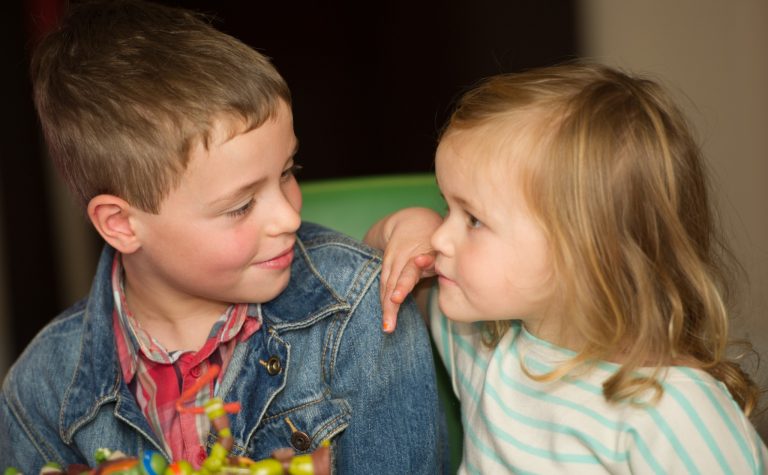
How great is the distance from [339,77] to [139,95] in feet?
4.45

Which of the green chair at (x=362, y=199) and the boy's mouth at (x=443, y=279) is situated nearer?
the boy's mouth at (x=443, y=279)

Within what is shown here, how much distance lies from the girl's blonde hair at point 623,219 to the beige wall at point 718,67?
1020mm

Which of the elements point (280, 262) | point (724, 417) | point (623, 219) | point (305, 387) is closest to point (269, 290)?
point (280, 262)

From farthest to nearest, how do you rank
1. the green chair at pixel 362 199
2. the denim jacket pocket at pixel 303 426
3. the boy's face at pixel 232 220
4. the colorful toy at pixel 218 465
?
the green chair at pixel 362 199 < the denim jacket pocket at pixel 303 426 < the boy's face at pixel 232 220 < the colorful toy at pixel 218 465

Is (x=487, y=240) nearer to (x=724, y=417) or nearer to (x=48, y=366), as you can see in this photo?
(x=724, y=417)

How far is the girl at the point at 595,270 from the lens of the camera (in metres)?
0.97

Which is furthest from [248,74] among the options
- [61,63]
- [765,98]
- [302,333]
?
[765,98]

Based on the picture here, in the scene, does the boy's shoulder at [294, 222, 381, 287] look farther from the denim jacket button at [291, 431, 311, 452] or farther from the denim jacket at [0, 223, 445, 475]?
the denim jacket button at [291, 431, 311, 452]

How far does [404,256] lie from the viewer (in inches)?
45.6

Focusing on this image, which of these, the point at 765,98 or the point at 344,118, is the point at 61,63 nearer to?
the point at 344,118

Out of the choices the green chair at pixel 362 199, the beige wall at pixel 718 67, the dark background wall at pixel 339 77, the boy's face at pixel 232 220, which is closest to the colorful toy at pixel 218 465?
the boy's face at pixel 232 220

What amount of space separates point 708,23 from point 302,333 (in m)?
1.31

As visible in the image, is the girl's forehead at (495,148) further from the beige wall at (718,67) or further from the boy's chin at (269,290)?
the beige wall at (718,67)

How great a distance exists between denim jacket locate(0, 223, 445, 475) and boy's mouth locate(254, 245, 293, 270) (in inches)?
2.8
